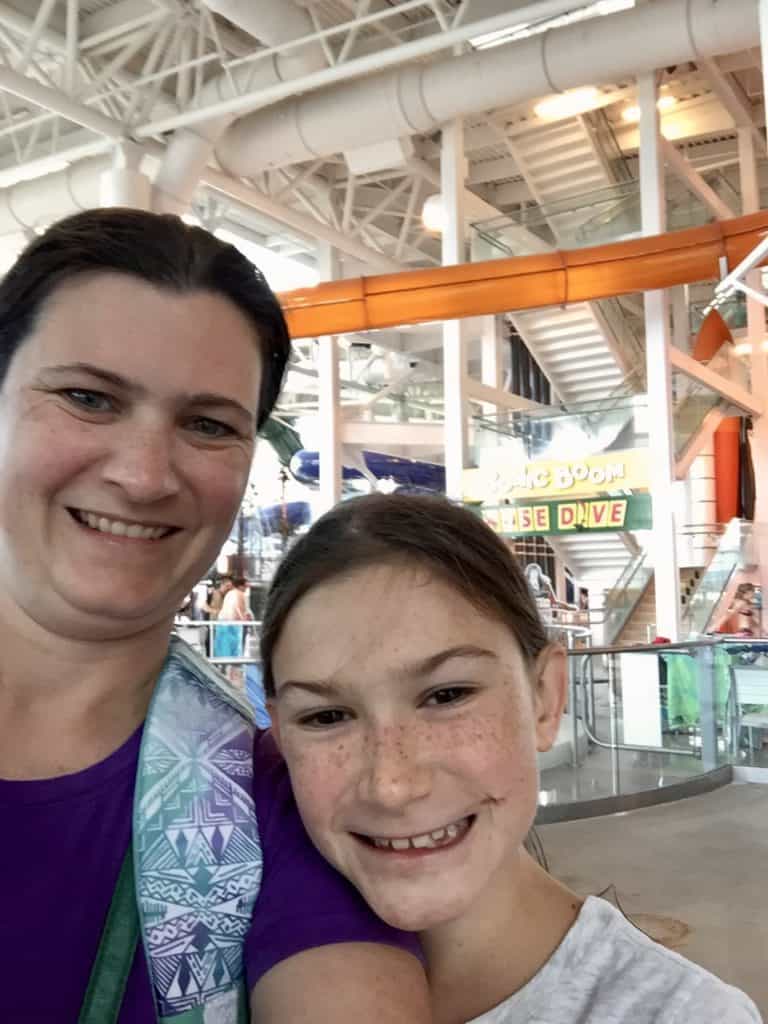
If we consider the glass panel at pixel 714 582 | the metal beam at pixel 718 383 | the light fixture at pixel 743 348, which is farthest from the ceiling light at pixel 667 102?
the glass panel at pixel 714 582

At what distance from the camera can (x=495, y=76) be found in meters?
8.46

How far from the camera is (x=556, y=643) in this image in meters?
1.31

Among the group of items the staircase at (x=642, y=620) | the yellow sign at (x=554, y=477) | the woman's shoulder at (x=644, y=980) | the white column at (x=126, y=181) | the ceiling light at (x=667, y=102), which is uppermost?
the ceiling light at (x=667, y=102)

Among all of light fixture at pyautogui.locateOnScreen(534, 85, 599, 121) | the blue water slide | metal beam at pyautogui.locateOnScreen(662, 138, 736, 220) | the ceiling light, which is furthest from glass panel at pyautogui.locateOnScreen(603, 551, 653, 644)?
the ceiling light

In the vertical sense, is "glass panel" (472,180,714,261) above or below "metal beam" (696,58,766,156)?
below

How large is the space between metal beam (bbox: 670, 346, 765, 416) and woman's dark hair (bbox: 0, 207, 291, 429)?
9933mm

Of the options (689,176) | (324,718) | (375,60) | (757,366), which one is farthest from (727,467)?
(324,718)

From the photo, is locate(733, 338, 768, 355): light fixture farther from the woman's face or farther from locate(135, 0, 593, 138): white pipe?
the woman's face

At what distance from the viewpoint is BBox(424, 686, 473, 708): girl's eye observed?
1.08 metres

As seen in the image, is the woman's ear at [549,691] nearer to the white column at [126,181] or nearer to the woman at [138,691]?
the woman at [138,691]

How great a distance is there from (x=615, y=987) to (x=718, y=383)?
12.0 meters

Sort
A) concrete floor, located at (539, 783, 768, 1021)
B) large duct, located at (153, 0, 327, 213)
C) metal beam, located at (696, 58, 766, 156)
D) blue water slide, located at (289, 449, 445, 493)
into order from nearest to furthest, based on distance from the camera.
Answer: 1. concrete floor, located at (539, 783, 768, 1021)
2. large duct, located at (153, 0, 327, 213)
3. metal beam, located at (696, 58, 766, 156)
4. blue water slide, located at (289, 449, 445, 493)

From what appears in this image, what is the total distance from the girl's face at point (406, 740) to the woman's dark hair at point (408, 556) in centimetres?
3

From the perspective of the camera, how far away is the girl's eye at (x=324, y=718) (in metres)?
1.08
